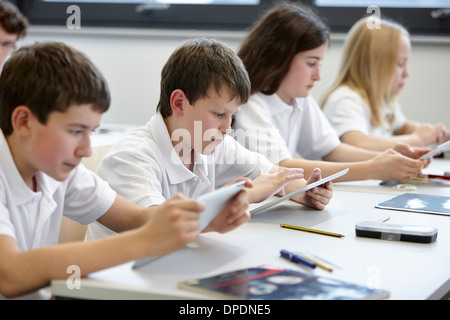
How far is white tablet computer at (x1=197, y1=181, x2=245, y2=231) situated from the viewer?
94cm

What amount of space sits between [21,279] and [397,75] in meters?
2.17

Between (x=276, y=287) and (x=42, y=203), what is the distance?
475mm

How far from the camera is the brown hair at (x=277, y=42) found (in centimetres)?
206

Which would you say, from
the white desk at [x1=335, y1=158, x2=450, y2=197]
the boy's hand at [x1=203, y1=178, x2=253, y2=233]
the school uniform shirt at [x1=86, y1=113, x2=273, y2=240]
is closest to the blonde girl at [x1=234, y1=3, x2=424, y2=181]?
the white desk at [x1=335, y1=158, x2=450, y2=197]

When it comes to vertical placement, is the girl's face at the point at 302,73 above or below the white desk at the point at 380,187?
above

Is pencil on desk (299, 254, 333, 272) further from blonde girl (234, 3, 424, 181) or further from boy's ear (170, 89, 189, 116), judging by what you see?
blonde girl (234, 3, 424, 181)

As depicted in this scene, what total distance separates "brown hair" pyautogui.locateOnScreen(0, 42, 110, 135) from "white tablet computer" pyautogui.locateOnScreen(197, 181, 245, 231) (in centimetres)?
26

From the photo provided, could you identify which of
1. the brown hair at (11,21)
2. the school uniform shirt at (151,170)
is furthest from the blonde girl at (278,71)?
the brown hair at (11,21)

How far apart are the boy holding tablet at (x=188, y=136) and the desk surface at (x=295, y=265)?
Answer: 0.10m

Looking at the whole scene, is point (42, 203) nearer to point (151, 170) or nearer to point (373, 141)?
point (151, 170)

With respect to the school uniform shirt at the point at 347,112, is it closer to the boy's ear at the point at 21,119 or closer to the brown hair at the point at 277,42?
the brown hair at the point at 277,42

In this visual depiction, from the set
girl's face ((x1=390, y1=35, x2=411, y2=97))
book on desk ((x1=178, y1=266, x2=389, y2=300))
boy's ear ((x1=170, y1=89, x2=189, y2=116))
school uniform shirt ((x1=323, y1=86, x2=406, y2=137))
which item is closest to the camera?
book on desk ((x1=178, y1=266, x2=389, y2=300))

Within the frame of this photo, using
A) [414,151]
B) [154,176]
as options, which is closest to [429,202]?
[414,151]

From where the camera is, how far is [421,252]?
44.8 inches
